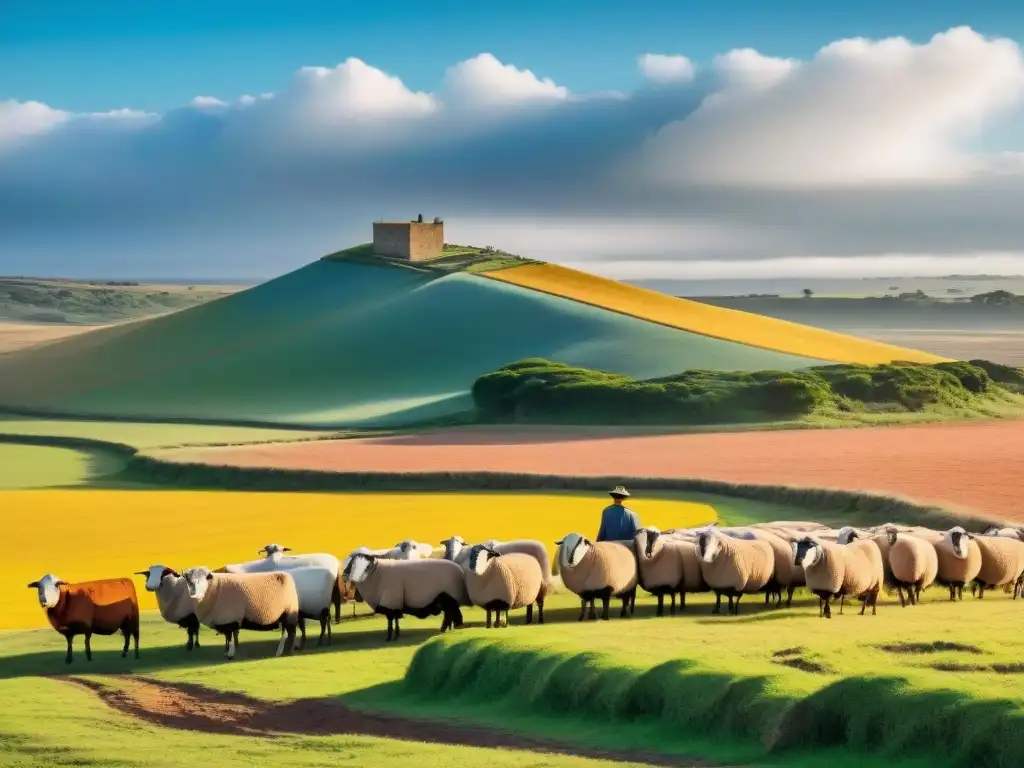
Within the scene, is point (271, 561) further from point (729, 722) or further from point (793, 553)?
point (729, 722)

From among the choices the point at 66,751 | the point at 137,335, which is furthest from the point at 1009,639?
the point at 137,335

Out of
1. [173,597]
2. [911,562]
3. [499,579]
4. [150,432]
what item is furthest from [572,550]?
[150,432]

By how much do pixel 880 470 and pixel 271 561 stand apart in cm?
2597

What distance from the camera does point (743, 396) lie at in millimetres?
71562

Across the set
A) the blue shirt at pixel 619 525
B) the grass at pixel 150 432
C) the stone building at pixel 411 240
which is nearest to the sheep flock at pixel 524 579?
the blue shirt at pixel 619 525

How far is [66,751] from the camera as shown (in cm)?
1678

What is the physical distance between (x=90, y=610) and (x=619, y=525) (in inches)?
334

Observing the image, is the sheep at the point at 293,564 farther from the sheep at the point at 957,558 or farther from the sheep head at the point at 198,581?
the sheep at the point at 957,558

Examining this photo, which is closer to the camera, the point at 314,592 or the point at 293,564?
the point at 314,592

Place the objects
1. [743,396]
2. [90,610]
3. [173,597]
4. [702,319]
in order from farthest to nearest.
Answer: [702,319] < [743,396] < [173,597] < [90,610]

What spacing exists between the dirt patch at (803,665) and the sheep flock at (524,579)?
626 centimetres

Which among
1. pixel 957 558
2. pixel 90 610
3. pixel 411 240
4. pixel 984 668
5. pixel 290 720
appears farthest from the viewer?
pixel 411 240

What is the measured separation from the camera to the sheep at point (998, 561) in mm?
27828

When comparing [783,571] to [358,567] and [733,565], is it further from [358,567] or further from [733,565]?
[358,567]
